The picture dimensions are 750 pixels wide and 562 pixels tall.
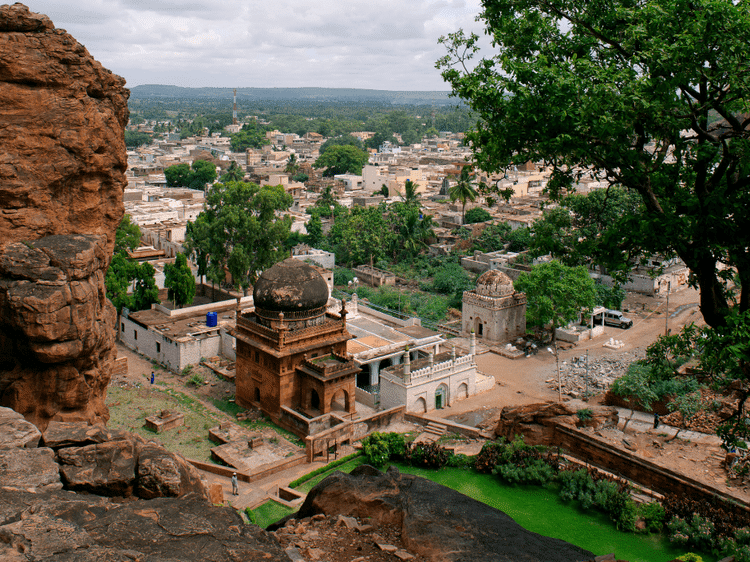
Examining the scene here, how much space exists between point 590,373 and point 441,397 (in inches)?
348

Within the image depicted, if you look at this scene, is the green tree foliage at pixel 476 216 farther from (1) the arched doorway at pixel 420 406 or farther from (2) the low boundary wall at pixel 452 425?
(2) the low boundary wall at pixel 452 425

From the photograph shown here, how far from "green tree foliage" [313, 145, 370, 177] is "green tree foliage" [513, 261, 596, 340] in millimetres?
70955

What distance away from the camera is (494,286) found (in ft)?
121

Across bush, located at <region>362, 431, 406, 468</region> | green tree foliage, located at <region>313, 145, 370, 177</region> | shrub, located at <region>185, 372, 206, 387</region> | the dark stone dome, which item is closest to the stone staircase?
bush, located at <region>362, 431, 406, 468</region>

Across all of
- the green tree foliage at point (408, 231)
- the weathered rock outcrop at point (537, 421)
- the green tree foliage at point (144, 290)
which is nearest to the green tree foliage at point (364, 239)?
the green tree foliage at point (408, 231)

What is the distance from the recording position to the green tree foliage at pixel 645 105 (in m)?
9.73

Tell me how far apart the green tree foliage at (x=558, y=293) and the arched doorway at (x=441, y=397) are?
953 centimetres

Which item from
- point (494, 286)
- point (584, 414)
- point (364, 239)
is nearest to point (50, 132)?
point (584, 414)

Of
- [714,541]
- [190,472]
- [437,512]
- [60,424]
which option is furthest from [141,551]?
[714,541]

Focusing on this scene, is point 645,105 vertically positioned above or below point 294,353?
above

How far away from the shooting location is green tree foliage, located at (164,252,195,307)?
121 ft

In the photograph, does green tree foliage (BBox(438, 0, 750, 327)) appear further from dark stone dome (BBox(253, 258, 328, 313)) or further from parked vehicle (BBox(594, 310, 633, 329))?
parked vehicle (BBox(594, 310, 633, 329))

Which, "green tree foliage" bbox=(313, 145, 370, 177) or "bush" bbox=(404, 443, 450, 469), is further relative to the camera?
"green tree foliage" bbox=(313, 145, 370, 177)

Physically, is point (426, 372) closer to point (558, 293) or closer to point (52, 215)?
point (558, 293)
